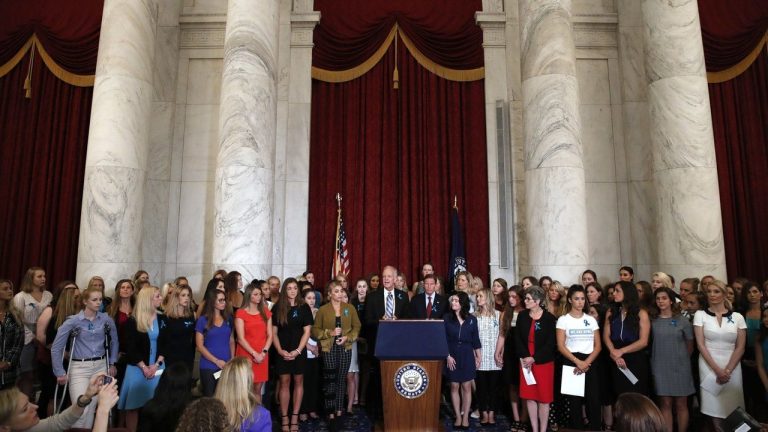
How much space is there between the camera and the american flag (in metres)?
9.52

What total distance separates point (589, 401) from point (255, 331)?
3493mm

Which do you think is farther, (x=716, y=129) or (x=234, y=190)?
(x=716, y=129)

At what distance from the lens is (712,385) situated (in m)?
5.04

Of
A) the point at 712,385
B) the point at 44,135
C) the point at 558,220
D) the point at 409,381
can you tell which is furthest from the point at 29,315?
the point at 712,385

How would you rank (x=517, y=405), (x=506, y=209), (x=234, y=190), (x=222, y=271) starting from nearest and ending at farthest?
(x=517, y=405), (x=222, y=271), (x=234, y=190), (x=506, y=209)

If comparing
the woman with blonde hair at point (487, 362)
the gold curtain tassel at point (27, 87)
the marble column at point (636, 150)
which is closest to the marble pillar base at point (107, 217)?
the gold curtain tassel at point (27, 87)

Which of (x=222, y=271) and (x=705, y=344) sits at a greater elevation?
(x=222, y=271)

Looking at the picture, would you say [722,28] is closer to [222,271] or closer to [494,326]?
[494,326]

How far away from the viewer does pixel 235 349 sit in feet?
18.0

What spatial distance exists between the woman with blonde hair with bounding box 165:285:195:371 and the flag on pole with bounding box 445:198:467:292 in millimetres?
5344

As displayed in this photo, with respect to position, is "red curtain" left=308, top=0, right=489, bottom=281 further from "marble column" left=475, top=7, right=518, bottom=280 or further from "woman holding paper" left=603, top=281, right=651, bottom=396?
"woman holding paper" left=603, top=281, right=651, bottom=396

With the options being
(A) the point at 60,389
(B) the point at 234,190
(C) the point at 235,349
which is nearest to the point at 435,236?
(B) the point at 234,190

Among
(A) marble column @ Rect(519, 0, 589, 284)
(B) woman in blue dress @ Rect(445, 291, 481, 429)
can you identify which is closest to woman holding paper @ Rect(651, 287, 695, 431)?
(B) woman in blue dress @ Rect(445, 291, 481, 429)

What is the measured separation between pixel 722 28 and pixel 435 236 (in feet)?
22.5
